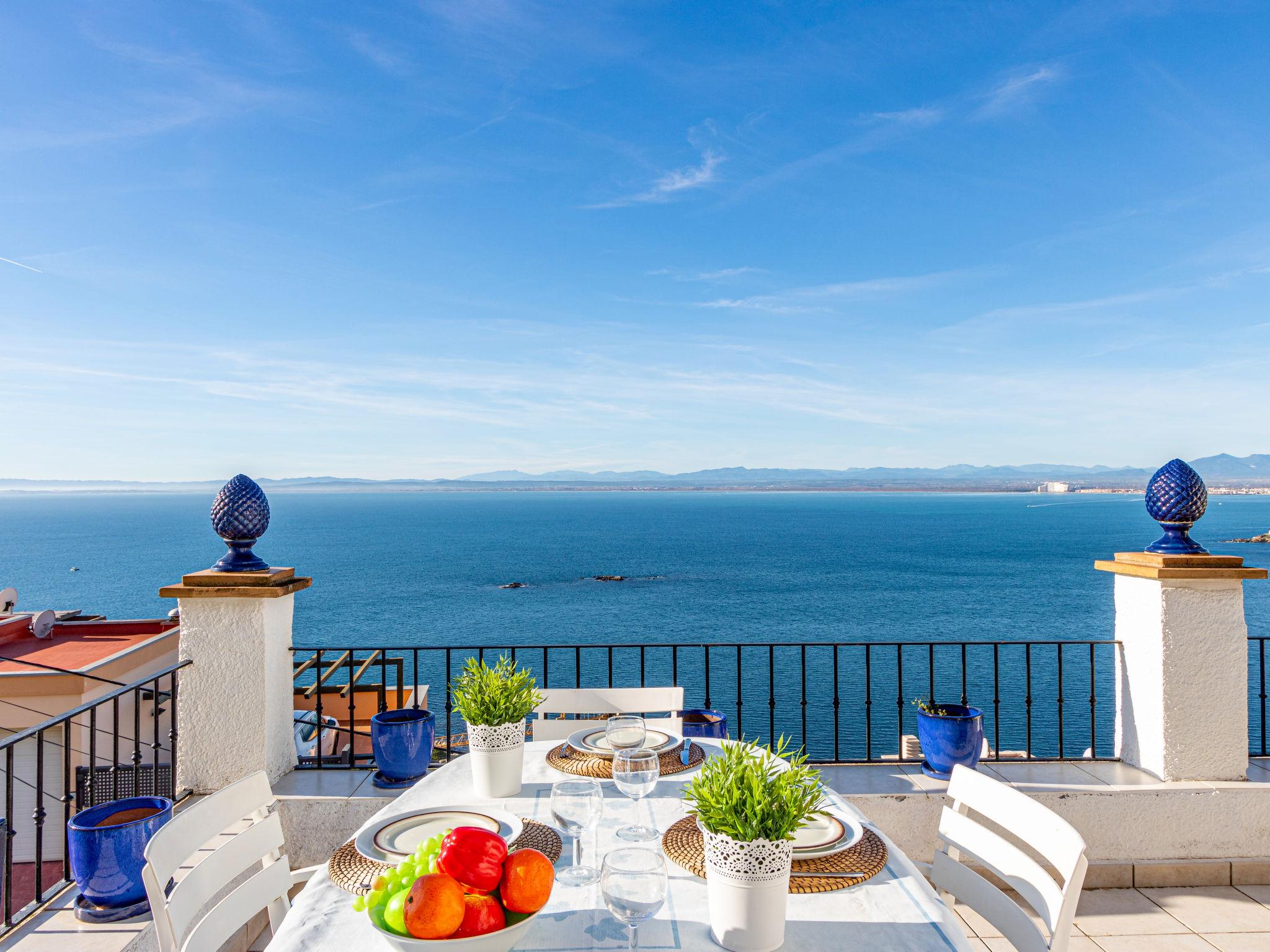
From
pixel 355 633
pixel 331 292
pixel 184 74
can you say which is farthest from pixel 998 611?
pixel 184 74

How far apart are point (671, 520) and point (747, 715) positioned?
88.0 meters

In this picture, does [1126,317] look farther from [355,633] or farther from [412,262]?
[355,633]

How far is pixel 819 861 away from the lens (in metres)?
1.52

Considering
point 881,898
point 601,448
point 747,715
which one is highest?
point 601,448

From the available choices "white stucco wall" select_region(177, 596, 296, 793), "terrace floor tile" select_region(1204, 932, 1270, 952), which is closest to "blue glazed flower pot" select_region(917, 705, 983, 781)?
"terrace floor tile" select_region(1204, 932, 1270, 952)

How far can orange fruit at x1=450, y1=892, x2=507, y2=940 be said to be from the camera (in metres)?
1.06

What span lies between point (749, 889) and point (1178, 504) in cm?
314

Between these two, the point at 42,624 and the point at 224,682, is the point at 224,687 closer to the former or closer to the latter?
the point at 224,682

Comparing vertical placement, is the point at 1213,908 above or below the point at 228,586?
below

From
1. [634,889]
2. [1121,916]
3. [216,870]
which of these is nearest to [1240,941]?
[1121,916]

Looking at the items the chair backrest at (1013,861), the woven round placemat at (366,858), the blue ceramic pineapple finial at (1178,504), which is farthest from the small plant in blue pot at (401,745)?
the blue ceramic pineapple finial at (1178,504)

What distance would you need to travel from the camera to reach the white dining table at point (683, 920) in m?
1.24

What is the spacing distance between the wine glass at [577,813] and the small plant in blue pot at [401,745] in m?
1.68

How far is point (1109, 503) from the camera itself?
169 m
